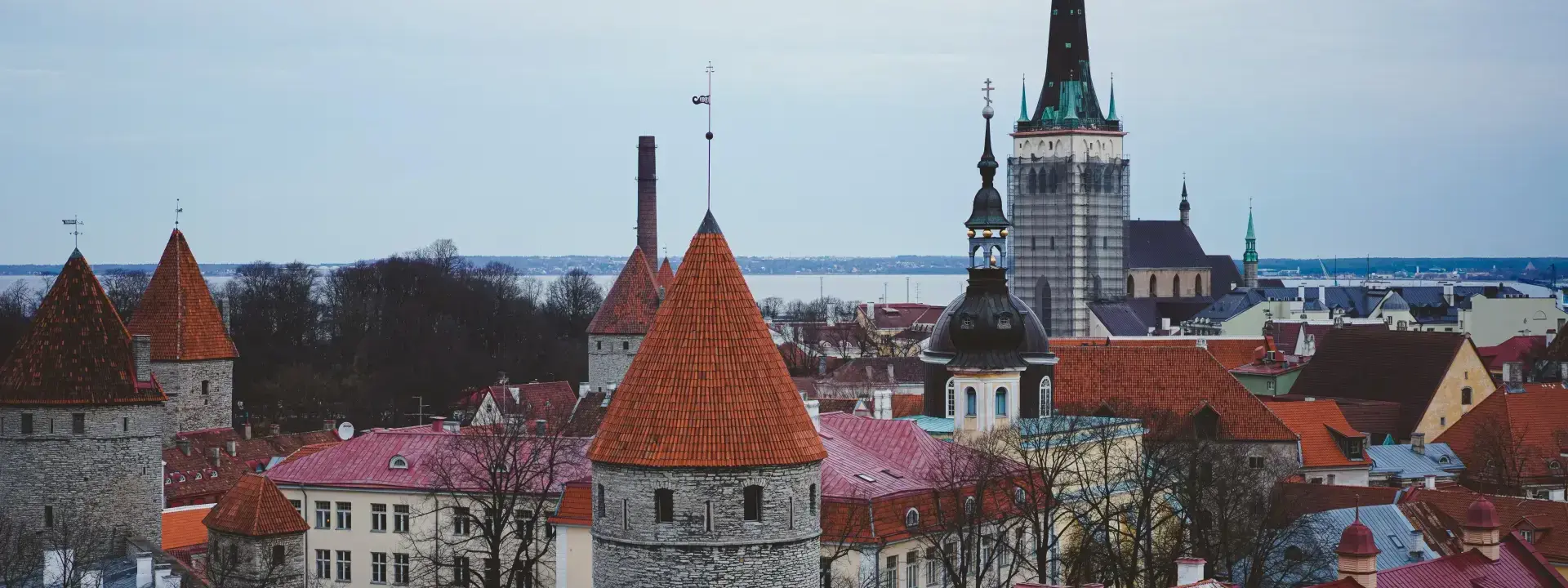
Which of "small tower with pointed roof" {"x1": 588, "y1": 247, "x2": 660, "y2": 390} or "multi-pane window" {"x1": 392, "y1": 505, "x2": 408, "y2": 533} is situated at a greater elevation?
"small tower with pointed roof" {"x1": 588, "y1": 247, "x2": 660, "y2": 390}

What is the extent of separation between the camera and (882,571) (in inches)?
1420

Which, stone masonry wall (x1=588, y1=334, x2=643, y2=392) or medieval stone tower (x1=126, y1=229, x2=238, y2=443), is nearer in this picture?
medieval stone tower (x1=126, y1=229, x2=238, y2=443)

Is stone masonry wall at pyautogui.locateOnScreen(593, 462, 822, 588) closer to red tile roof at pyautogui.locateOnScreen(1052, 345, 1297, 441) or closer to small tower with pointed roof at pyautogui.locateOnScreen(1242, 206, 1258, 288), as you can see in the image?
red tile roof at pyautogui.locateOnScreen(1052, 345, 1297, 441)

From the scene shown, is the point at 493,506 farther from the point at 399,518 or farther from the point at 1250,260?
the point at 1250,260

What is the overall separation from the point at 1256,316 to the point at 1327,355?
54178 millimetres

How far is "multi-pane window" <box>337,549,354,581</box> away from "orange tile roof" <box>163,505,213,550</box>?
3.73 meters

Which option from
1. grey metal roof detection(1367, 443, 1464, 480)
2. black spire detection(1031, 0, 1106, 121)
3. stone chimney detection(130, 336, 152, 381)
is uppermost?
black spire detection(1031, 0, 1106, 121)

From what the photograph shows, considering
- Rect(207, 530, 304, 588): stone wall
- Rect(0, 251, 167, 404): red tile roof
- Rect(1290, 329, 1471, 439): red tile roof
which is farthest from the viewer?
Rect(1290, 329, 1471, 439): red tile roof

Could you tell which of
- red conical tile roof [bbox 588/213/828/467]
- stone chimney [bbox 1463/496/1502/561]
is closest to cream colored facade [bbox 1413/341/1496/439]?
stone chimney [bbox 1463/496/1502/561]

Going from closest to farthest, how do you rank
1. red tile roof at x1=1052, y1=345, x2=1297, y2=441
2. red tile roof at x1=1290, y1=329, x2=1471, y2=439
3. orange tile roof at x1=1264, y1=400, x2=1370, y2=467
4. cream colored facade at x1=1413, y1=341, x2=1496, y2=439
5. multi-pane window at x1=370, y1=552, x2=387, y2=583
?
multi-pane window at x1=370, y1=552, x2=387, y2=583
red tile roof at x1=1052, y1=345, x2=1297, y2=441
orange tile roof at x1=1264, y1=400, x2=1370, y2=467
cream colored facade at x1=1413, y1=341, x2=1496, y2=439
red tile roof at x1=1290, y1=329, x2=1471, y2=439

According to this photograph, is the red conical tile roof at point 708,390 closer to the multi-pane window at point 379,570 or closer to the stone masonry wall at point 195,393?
the multi-pane window at point 379,570

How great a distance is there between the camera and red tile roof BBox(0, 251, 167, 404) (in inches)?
1818

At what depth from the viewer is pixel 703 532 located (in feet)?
81.2

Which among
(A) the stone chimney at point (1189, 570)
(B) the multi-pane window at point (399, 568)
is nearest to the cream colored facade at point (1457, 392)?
(B) the multi-pane window at point (399, 568)
